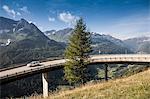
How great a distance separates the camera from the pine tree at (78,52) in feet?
214

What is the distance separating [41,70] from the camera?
7381cm

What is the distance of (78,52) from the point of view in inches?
2601

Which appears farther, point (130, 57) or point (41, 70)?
point (130, 57)

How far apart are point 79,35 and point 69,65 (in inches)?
308

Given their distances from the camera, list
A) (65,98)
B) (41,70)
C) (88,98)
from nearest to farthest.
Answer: (88,98), (65,98), (41,70)

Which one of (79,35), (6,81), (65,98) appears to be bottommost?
(6,81)

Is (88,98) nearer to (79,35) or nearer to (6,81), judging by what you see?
(6,81)

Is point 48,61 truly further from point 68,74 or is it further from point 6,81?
point 6,81

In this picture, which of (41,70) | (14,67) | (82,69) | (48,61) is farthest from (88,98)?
(48,61)

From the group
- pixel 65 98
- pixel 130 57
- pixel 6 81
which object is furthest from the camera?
pixel 130 57

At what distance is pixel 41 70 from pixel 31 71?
6.32 meters

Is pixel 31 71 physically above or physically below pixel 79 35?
below

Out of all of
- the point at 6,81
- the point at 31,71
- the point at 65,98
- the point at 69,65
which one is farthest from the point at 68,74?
the point at 65,98

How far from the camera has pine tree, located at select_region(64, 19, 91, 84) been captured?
65.4m
